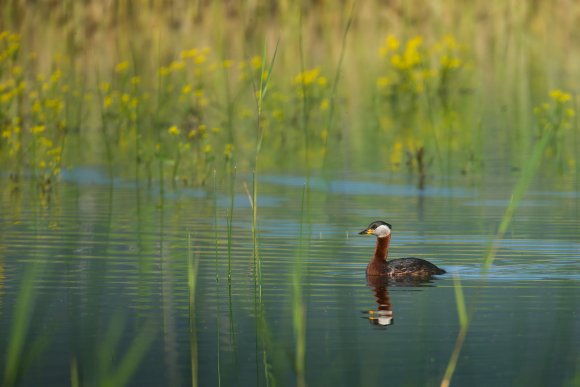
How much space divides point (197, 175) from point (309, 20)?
600 inches

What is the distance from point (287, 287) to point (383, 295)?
1.96ft

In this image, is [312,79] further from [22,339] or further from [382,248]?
[22,339]

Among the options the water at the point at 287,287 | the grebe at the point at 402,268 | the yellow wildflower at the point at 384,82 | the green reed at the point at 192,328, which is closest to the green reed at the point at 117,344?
the water at the point at 287,287

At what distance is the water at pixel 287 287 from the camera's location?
7.69 m

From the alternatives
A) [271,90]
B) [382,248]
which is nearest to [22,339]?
[382,248]

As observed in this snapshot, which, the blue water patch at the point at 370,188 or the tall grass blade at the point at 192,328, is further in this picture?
the blue water patch at the point at 370,188

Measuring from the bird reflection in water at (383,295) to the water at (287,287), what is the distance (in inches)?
0.9

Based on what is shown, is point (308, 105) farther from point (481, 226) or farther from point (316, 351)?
point (316, 351)

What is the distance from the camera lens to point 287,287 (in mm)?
10031

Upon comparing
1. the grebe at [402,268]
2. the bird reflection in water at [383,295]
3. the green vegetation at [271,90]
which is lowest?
the bird reflection in water at [383,295]

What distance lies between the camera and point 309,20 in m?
31.8

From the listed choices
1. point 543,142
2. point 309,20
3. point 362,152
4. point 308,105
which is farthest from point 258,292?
point 309,20

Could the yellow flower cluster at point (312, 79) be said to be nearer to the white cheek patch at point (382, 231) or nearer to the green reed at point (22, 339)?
the white cheek patch at point (382, 231)

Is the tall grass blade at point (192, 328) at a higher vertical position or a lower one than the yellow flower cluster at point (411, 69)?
lower
